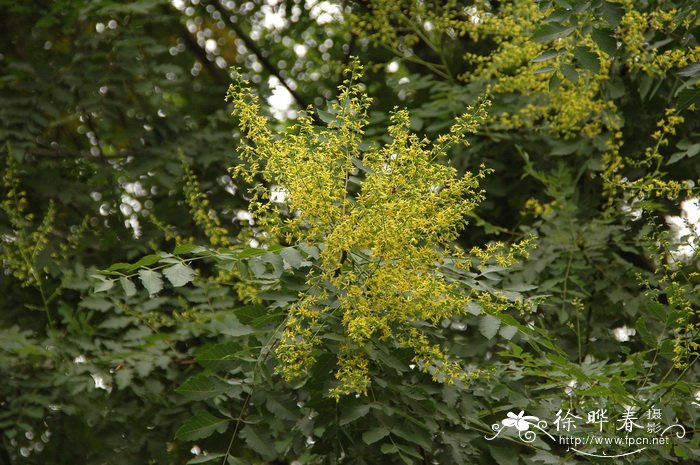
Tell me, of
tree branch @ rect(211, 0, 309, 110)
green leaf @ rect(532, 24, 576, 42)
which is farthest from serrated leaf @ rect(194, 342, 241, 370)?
tree branch @ rect(211, 0, 309, 110)

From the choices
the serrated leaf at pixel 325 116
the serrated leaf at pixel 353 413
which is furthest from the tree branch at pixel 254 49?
the serrated leaf at pixel 353 413

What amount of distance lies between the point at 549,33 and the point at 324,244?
117cm

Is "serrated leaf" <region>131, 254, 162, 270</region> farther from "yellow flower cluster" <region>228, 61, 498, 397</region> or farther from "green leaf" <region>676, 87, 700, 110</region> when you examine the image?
"green leaf" <region>676, 87, 700, 110</region>

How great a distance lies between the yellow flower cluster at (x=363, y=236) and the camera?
8.68ft

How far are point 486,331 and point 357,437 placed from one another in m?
0.56

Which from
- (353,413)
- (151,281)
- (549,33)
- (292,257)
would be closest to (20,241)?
(151,281)

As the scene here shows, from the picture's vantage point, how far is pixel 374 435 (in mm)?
2740

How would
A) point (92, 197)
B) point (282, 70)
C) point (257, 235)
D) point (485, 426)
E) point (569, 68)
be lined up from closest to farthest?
1. point (485, 426)
2. point (569, 68)
3. point (257, 235)
4. point (92, 197)
5. point (282, 70)

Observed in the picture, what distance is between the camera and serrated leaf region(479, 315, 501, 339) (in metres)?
2.79

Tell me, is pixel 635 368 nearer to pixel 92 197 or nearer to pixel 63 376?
pixel 63 376

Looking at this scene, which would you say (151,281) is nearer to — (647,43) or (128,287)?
(128,287)

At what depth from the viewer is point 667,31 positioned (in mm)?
3844

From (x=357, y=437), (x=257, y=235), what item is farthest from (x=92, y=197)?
(x=357, y=437)

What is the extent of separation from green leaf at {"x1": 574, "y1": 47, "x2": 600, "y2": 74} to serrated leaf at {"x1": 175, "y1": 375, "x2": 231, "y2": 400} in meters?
1.70
